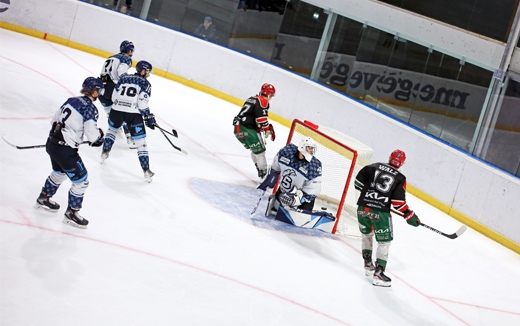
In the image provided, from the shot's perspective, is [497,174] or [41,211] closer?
[41,211]

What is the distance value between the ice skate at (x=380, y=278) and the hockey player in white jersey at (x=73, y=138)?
259 centimetres

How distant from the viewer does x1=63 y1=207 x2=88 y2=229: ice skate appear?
16.9 feet

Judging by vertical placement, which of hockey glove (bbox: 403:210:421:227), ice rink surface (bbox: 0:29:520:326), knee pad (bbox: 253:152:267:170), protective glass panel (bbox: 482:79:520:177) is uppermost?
protective glass panel (bbox: 482:79:520:177)

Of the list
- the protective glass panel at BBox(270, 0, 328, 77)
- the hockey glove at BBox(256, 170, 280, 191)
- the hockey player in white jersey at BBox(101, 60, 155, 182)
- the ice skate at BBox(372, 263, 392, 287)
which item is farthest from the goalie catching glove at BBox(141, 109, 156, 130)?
the protective glass panel at BBox(270, 0, 328, 77)

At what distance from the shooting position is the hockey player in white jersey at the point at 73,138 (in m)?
4.97

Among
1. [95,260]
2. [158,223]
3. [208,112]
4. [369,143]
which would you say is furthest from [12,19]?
[95,260]

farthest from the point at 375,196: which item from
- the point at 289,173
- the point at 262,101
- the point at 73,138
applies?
the point at 73,138

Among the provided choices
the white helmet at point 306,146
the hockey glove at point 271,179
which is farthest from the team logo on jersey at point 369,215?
the hockey glove at point 271,179

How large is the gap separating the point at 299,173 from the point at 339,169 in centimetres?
99

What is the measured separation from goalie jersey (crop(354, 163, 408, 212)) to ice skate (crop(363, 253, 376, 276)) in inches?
19.0

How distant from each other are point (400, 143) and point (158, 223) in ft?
17.1

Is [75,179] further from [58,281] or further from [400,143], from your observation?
[400,143]

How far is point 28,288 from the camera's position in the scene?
412 cm

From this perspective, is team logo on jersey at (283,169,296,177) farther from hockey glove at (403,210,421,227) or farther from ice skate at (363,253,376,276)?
hockey glove at (403,210,421,227)
